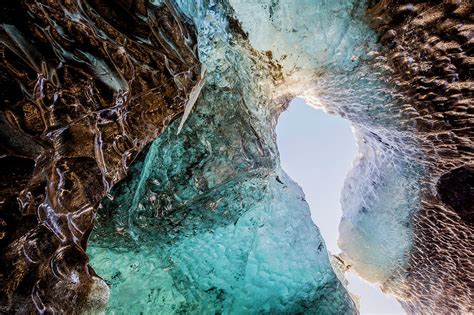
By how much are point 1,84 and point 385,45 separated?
5.45ft

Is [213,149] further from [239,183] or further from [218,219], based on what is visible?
[218,219]

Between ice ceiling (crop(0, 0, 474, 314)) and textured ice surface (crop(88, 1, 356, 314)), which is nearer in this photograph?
ice ceiling (crop(0, 0, 474, 314))

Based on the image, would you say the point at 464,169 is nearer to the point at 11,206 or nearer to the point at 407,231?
the point at 407,231

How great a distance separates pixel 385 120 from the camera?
201 cm

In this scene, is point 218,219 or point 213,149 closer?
point 213,149

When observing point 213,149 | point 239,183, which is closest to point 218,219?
point 239,183

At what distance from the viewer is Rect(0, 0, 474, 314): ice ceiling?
0.82 m

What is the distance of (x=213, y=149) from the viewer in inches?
61.7

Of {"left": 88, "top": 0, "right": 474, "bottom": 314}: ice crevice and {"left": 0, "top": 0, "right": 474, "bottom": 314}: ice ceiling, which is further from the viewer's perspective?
{"left": 88, "top": 0, "right": 474, "bottom": 314}: ice crevice

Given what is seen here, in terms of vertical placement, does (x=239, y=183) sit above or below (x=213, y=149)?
below

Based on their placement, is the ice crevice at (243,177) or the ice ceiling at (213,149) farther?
the ice crevice at (243,177)

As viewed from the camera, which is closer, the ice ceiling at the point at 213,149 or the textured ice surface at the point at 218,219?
the ice ceiling at the point at 213,149

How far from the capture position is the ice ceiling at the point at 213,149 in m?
0.82

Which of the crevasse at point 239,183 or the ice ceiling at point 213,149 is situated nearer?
the ice ceiling at point 213,149
